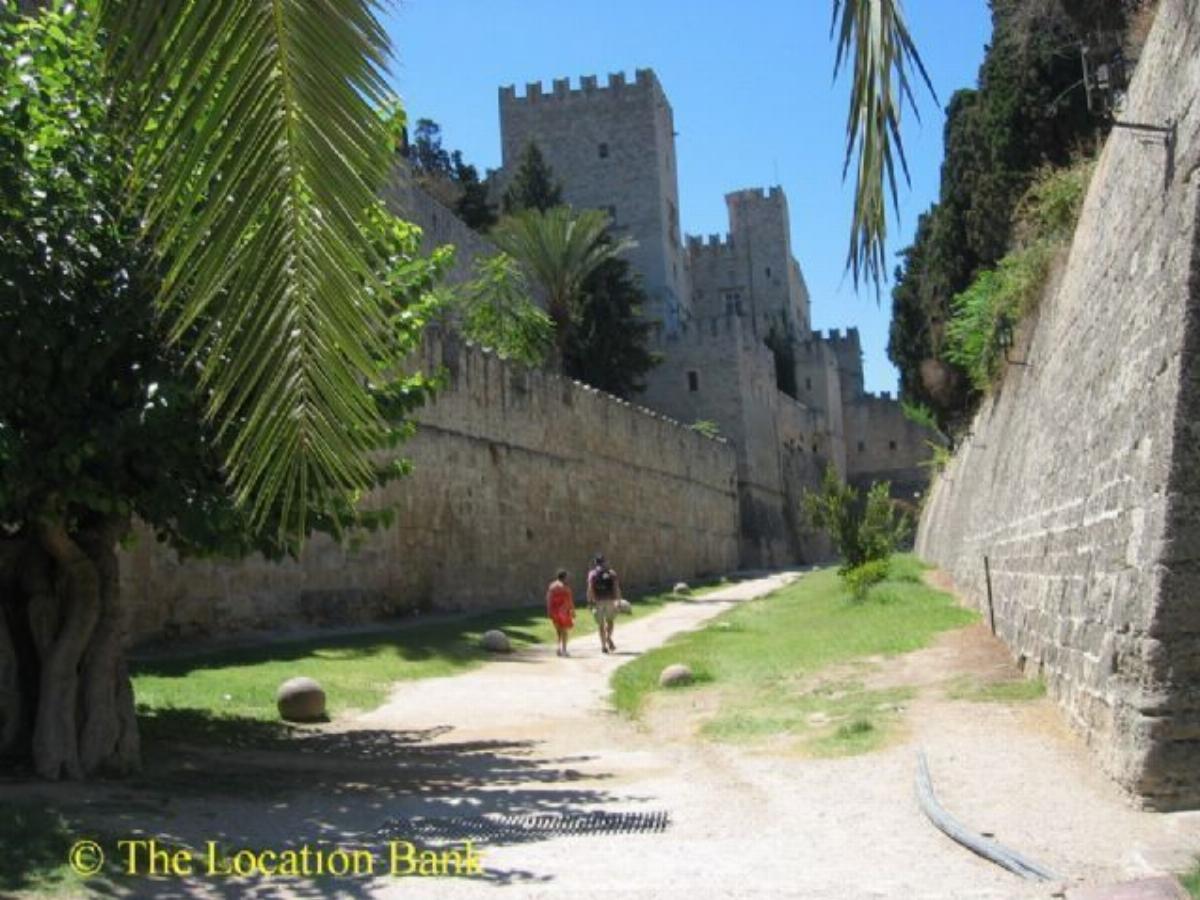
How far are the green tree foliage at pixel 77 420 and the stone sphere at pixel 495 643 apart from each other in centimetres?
853

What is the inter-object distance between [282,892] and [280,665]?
27.1 ft

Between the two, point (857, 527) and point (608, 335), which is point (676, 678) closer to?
point (857, 527)

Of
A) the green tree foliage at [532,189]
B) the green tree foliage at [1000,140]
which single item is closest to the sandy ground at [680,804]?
the green tree foliage at [1000,140]

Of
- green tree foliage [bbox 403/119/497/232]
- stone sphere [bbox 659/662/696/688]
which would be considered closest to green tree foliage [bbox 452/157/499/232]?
green tree foliage [bbox 403/119/497/232]

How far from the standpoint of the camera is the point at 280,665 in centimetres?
1317

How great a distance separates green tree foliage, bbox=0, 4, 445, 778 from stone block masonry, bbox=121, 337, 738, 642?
20.9 ft

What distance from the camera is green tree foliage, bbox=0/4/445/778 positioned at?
6891 mm

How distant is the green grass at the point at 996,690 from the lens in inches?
338

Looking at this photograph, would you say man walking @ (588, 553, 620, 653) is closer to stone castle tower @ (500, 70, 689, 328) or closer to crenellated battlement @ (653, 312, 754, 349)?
crenellated battlement @ (653, 312, 754, 349)

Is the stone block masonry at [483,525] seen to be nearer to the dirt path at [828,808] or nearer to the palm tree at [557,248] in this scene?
the palm tree at [557,248]

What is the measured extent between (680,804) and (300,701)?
4.39 meters

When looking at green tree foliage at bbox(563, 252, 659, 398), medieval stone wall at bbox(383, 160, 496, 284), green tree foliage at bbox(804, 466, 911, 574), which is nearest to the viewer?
green tree foliage at bbox(804, 466, 911, 574)

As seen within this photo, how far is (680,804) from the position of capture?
22.9 feet

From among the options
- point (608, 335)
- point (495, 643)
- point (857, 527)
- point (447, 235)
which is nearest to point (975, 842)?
point (495, 643)
